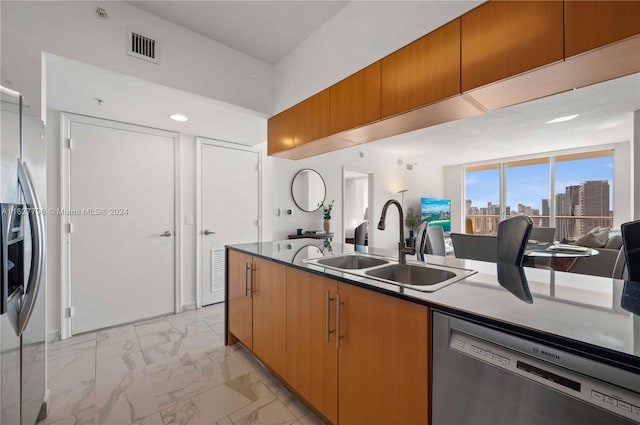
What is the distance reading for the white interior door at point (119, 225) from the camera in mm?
2592

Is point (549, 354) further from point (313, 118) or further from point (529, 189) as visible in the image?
point (529, 189)

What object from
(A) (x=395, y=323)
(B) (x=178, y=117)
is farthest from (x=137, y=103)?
(A) (x=395, y=323)

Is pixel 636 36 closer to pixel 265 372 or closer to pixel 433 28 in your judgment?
pixel 433 28

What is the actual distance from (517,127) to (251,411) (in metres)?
4.88

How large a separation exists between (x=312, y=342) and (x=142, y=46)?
2.24 m

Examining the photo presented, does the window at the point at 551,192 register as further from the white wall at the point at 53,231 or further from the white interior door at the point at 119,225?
the white wall at the point at 53,231

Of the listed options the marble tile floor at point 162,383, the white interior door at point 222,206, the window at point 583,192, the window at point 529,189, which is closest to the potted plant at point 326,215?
the white interior door at point 222,206

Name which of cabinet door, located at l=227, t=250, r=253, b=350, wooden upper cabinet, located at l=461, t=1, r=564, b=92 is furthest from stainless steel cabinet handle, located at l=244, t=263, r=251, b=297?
wooden upper cabinet, located at l=461, t=1, r=564, b=92

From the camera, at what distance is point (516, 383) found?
2.42 feet

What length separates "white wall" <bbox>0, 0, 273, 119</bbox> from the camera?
1.50 m

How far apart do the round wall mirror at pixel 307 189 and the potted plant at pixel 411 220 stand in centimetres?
262

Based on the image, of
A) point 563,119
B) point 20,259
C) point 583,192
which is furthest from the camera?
point 583,192

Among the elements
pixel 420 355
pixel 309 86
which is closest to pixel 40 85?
pixel 309 86

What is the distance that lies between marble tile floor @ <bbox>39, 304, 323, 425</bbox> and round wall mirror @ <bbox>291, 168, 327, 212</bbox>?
7.12 feet
